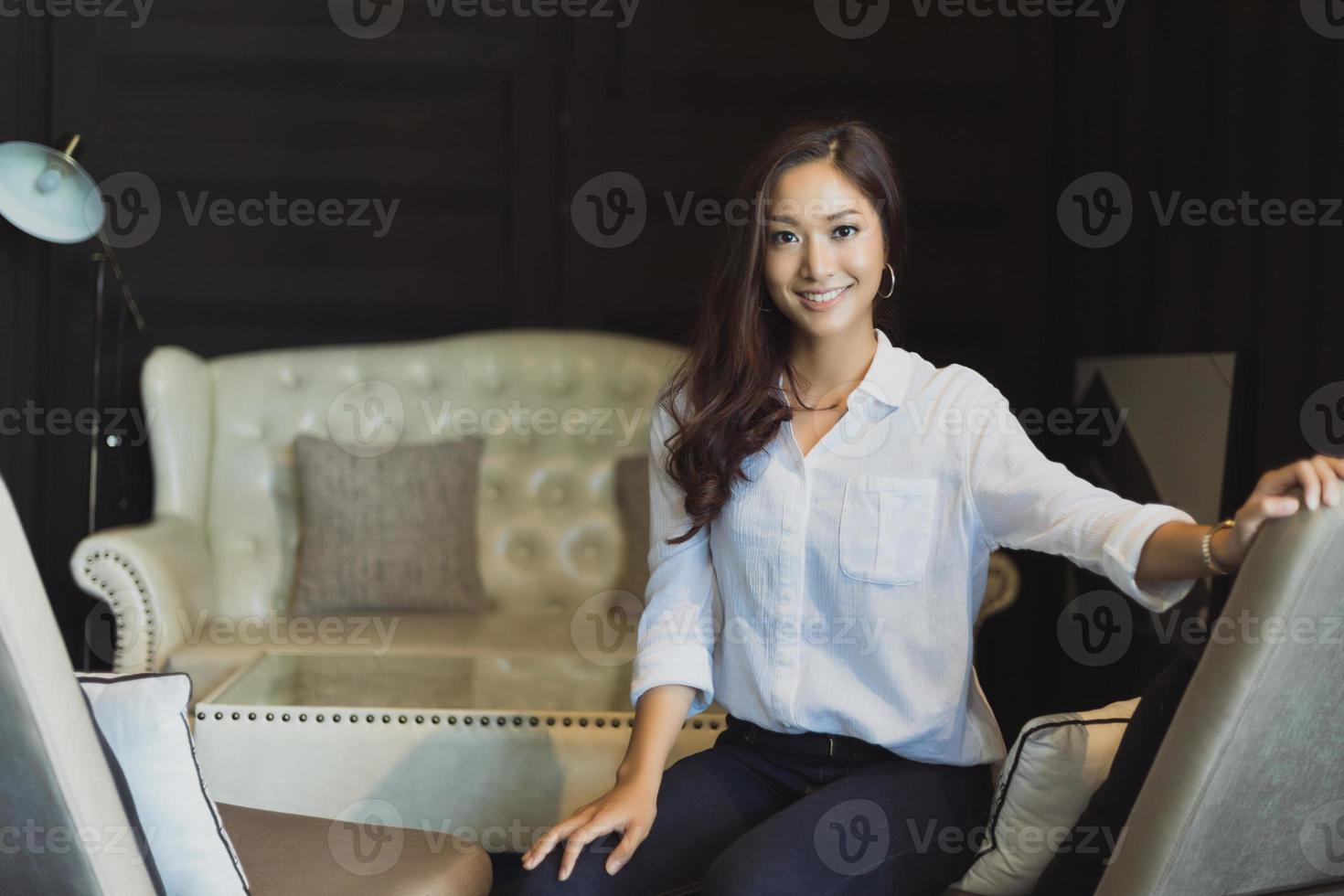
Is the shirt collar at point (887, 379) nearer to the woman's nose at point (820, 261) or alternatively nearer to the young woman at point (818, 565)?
the young woman at point (818, 565)

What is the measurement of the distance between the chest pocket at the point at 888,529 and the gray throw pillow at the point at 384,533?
203 cm

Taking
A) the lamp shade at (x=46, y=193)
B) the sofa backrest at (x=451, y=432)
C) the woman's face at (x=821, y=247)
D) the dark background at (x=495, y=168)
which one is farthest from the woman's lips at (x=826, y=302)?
the lamp shade at (x=46, y=193)

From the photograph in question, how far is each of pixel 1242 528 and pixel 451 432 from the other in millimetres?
2817

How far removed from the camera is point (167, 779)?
4.47ft

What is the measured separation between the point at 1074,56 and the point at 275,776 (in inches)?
119

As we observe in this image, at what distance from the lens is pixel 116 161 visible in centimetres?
384

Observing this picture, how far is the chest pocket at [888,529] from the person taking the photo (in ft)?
5.41

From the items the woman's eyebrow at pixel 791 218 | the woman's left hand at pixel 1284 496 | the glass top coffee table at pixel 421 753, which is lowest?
the glass top coffee table at pixel 421 753

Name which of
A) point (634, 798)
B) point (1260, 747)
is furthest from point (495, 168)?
point (1260, 747)

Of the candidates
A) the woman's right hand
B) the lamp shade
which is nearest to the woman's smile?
the woman's right hand

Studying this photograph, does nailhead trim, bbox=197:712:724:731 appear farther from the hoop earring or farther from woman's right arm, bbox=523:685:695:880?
the hoop earring

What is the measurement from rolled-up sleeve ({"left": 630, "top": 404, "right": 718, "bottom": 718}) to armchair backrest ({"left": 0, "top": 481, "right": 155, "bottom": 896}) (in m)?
0.72

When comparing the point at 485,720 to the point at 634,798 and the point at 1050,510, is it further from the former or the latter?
the point at 1050,510

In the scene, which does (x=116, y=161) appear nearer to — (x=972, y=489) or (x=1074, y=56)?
(x=1074, y=56)
